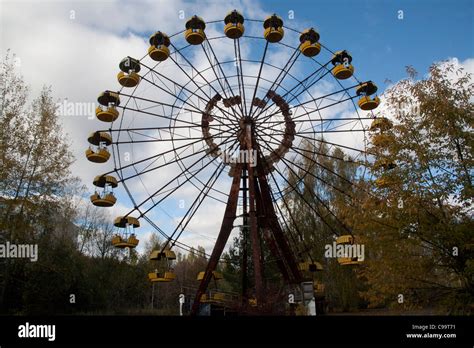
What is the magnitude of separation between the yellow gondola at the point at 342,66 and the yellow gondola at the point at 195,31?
6545mm

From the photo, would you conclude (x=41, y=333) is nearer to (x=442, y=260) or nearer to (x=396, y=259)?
(x=396, y=259)

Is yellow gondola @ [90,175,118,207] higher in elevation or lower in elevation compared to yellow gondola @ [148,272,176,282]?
higher

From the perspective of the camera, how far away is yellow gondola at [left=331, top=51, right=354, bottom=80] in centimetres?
1911

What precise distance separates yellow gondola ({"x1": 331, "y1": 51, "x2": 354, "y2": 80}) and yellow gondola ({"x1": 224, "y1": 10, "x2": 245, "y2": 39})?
4850 mm

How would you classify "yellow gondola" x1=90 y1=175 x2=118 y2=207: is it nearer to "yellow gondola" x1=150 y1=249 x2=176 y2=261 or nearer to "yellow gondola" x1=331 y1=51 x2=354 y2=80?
"yellow gondola" x1=150 y1=249 x2=176 y2=261

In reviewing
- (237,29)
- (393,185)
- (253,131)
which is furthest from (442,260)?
(237,29)

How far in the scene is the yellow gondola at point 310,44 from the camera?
723 inches

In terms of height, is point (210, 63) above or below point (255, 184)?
above

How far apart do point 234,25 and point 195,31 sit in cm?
187

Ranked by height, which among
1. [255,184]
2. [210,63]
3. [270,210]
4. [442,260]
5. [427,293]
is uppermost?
[210,63]

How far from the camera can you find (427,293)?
36.8 feet

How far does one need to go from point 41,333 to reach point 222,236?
→ 10.7 meters

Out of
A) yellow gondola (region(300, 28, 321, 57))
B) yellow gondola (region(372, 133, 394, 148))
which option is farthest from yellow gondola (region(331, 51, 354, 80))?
yellow gondola (region(372, 133, 394, 148))

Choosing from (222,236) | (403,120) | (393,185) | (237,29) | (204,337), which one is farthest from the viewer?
(237,29)
